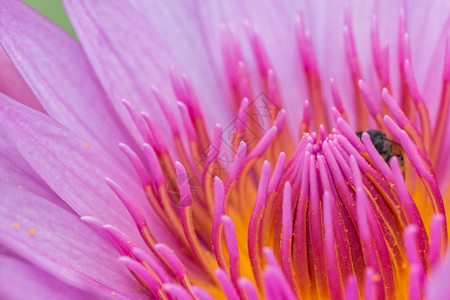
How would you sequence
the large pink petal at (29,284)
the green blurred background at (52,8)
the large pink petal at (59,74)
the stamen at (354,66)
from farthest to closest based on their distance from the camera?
the green blurred background at (52,8)
the stamen at (354,66)
the large pink petal at (59,74)
the large pink petal at (29,284)

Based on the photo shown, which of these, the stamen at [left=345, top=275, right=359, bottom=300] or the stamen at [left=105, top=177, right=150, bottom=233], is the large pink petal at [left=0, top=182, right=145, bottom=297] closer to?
the stamen at [left=105, top=177, right=150, bottom=233]

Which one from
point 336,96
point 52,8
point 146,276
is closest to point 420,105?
point 336,96

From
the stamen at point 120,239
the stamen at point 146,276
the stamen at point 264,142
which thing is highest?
the stamen at point 264,142

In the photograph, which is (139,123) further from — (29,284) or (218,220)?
(29,284)

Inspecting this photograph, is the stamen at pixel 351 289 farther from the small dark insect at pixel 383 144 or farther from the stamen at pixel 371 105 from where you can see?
the stamen at pixel 371 105

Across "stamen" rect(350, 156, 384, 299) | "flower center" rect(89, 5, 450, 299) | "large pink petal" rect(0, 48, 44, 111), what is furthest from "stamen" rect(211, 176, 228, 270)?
"large pink petal" rect(0, 48, 44, 111)

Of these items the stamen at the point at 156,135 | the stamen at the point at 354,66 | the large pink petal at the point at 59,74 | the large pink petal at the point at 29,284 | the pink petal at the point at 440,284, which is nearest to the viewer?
the pink petal at the point at 440,284

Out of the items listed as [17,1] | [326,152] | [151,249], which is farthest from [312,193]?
[17,1]

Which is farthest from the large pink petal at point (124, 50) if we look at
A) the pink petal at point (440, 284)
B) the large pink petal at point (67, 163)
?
the pink petal at point (440, 284)
